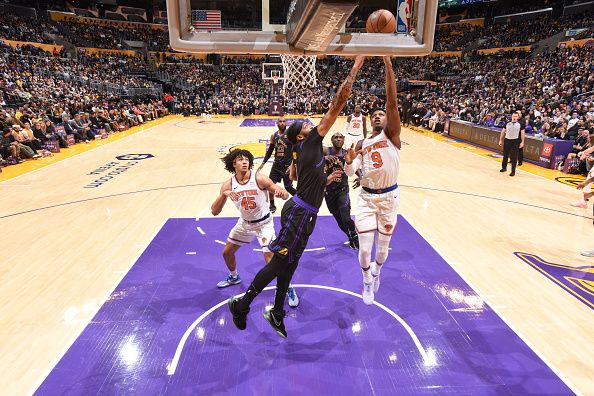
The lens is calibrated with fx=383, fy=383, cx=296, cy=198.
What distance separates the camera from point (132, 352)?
158 inches

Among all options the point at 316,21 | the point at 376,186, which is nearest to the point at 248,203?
the point at 376,186

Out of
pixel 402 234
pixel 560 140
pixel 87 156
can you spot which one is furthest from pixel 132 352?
pixel 560 140

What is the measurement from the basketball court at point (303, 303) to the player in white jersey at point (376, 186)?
0.76 metres

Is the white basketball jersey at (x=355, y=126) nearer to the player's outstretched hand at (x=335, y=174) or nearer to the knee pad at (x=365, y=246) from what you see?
the player's outstretched hand at (x=335, y=174)

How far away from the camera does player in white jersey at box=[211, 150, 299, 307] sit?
4543 millimetres

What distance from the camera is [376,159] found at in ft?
14.7

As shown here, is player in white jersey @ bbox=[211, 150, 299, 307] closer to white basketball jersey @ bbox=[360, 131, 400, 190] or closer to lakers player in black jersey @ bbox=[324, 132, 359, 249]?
white basketball jersey @ bbox=[360, 131, 400, 190]

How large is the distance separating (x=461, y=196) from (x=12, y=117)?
15.4 metres

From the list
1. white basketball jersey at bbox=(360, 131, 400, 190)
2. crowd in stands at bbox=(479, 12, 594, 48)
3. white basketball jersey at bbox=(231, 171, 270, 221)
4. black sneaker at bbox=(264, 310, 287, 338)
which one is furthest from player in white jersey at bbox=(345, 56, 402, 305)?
crowd in stands at bbox=(479, 12, 594, 48)

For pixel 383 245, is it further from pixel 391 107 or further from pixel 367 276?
pixel 391 107

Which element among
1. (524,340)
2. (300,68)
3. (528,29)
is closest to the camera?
(524,340)

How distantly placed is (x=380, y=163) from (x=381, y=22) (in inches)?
59.1

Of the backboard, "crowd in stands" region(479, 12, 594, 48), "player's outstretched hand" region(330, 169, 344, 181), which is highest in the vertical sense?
"crowd in stands" region(479, 12, 594, 48)

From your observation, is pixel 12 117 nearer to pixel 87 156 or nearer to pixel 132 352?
pixel 87 156
